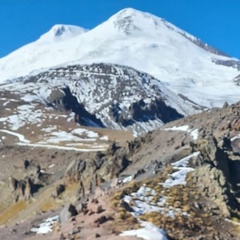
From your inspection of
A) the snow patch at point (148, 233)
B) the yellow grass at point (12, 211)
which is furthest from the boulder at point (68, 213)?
the yellow grass at point (12, 211)

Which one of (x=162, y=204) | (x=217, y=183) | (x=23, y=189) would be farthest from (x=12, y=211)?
(x=162, y=204)

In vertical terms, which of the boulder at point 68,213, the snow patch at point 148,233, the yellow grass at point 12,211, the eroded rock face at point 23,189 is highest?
the eroded rock face at point 23,189

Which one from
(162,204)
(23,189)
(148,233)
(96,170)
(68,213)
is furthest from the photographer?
(23,189)

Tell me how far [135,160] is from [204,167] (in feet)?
108

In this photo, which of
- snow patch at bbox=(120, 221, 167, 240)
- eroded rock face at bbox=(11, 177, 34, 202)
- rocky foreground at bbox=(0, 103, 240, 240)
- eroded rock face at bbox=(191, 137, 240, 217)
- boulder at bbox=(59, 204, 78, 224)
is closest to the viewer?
snow patch at bbox=(120, 221, 167, 240)

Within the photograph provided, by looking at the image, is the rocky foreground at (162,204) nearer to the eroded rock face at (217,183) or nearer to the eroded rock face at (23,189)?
the eroded rock face at (217,183)

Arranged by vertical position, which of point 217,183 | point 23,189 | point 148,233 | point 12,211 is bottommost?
point 148,233

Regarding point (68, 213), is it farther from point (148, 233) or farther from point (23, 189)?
point (23, 189)

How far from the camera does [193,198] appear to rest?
3644 cm

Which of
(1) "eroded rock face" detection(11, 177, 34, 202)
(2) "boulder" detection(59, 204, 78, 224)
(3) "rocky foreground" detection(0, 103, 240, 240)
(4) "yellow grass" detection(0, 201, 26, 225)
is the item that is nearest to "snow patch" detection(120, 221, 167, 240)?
(3) "rocky foreground" detection(0, 103, 240, 240)

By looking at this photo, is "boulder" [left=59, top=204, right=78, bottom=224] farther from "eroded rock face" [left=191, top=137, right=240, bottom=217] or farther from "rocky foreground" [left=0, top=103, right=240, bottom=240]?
"eroded rock face" [left=191, top=137, right=240, bottom=217]

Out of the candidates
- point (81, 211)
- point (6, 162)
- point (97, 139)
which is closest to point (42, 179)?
point (6, 162)

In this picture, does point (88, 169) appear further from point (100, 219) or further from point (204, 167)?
point (100, 219)

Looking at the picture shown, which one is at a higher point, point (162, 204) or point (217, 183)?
point (217, 183)
